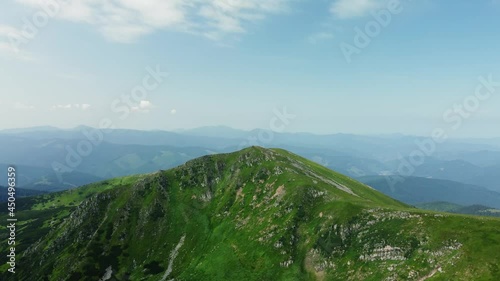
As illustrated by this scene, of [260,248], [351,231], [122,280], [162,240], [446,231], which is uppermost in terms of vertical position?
[446,231]

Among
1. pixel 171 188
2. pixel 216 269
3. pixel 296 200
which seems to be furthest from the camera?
pixel 171 188

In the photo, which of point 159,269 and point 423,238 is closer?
point 423,238

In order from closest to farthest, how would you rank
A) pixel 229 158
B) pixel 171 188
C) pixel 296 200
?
pixel 296 200
pixel 171 188
pixel 229 158

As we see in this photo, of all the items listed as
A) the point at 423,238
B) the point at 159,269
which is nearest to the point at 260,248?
the point at 159,269

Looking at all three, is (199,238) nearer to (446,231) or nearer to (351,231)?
(351,231)

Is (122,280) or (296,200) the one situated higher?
(296,200)

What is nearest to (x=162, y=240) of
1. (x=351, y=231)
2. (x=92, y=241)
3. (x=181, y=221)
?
(x=181, y=221)

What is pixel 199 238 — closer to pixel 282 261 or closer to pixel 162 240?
pixel 162 240
